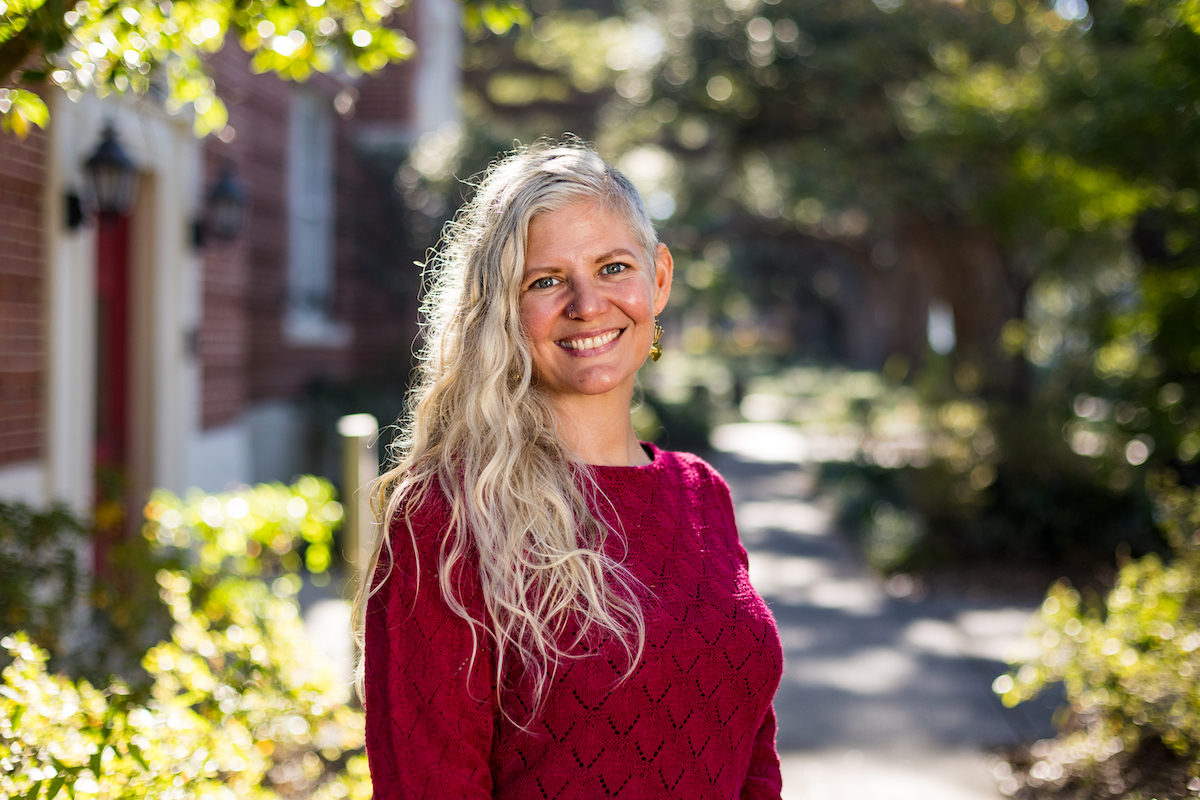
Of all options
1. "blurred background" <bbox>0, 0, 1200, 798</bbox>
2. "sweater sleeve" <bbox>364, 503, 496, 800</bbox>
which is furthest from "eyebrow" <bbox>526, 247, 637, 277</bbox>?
"blurred background" <bbox>0, 0, 1200, 798</bbox>

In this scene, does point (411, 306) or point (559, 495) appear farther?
point (411, 306)

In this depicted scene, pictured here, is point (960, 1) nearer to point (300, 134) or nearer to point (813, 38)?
Result: point (813, 38)

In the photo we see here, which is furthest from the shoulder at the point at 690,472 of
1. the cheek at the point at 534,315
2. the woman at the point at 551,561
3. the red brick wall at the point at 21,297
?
the red brick wall at the point at 21,297

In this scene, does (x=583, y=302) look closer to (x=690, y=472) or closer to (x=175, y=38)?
(x=690, y=472)

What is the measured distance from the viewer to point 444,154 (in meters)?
11.7

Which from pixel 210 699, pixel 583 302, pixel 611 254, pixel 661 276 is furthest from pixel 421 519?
pixel 210 699

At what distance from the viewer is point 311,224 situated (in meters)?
11.5

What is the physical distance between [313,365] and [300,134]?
2.38 m

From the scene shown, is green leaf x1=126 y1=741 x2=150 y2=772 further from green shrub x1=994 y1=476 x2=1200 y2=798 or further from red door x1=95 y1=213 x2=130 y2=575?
red door x1=95 y1=213 x2=130 y2=575

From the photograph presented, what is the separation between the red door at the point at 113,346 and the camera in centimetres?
668

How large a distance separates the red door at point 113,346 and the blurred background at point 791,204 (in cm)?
2

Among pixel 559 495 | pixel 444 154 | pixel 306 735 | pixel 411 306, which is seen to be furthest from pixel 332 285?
pixel 559 495

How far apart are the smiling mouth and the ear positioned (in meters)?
0.20

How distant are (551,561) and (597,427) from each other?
397mm
